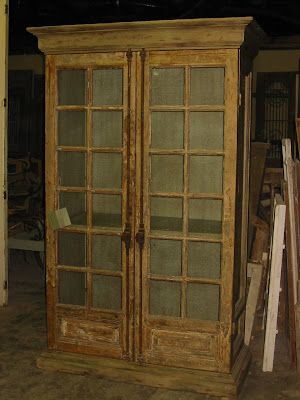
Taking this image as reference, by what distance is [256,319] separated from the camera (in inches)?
164

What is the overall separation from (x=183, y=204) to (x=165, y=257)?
33 centimetres

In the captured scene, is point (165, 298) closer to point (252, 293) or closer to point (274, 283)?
point (274, 283)

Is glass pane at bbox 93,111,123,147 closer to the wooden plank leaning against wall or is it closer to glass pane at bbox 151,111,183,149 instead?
glass pane at bbox 151,111,183,149

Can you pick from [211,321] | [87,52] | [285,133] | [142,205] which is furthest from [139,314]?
[285,133]

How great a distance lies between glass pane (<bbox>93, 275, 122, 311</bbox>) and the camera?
3.37m

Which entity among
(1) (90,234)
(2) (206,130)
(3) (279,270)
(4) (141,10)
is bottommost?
(3) (279,270)

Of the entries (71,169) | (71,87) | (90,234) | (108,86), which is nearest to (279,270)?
(90,234)

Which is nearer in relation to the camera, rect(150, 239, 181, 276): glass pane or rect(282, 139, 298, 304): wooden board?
rect(150, 239, 181, 276): glass pane

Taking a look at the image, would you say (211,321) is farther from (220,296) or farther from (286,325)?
(286,325)

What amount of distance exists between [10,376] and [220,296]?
54.5 inches

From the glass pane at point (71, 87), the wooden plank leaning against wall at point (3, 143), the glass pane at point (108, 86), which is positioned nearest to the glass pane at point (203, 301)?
the glass pane at point (108, 86)

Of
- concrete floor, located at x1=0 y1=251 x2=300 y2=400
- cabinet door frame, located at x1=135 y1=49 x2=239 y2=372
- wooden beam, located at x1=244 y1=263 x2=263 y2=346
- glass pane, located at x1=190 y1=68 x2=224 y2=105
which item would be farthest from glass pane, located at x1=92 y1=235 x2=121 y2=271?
wooden beam, located at x1=244 y1=263 x2=263 y2=346

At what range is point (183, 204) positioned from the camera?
320 cm

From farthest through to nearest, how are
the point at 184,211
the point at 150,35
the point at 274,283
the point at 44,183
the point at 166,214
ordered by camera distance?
the point at 44,183 < the point at 274,283 < the point at 166,214 < the point at 184,211 < the point at 150,35
